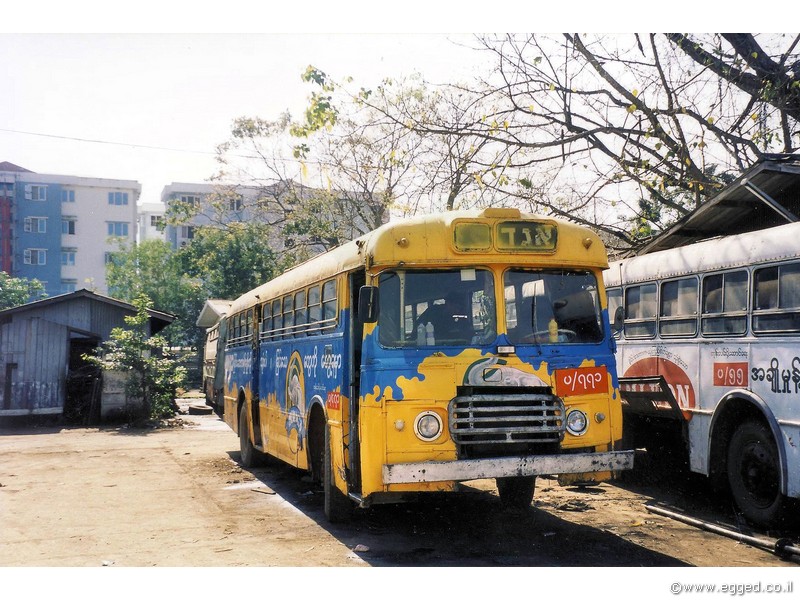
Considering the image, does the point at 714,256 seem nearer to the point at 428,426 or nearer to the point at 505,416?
the point at 505,416

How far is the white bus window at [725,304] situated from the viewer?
8.80 meters

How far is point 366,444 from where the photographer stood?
7.24 metres

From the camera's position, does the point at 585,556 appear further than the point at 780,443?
No

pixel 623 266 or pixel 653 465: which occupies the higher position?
pixel 623 266

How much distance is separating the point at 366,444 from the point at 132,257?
47.2 m

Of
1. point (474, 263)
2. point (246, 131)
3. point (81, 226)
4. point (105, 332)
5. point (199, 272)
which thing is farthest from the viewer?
point (81, 226)

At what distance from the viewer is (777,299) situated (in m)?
8.16

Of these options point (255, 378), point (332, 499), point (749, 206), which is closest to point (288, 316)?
point (255, 378)

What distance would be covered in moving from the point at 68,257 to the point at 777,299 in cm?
5759

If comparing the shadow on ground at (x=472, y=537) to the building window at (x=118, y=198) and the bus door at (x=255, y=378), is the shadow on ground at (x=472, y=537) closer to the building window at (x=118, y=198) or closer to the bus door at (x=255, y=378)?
the bus door at (x=255, y=378)

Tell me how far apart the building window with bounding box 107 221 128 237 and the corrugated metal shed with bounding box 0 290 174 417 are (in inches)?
1483

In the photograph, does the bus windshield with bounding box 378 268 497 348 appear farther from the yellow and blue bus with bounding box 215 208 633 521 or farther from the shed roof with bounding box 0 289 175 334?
the shed roof with bounding box 0 289 175 334

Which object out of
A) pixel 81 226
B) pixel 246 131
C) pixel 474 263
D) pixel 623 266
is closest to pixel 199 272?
pixel 246 131

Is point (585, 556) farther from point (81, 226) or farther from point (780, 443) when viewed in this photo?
point (81, 226)
